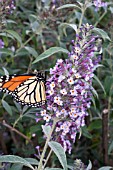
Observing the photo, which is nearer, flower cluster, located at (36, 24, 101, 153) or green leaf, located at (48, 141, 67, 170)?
green leaf, located at (48, 141, 67, 170)

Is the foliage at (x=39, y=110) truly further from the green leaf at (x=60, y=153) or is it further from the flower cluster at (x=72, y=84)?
the green leaf at (x=60, y=153)

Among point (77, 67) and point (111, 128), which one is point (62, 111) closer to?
point (77, 67)

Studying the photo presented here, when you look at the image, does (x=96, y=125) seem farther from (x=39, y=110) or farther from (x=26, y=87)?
(x=26, y=87)

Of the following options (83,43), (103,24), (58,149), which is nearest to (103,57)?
(103,24)

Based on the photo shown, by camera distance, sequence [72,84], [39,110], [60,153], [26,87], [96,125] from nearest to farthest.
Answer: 1. [60,153]
2. [72,84]
3. [26,87]
4. [39,110]
5. [96,125]

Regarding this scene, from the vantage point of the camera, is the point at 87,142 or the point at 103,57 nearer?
the point at 103,57

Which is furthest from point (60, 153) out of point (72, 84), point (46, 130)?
point (72, 84)

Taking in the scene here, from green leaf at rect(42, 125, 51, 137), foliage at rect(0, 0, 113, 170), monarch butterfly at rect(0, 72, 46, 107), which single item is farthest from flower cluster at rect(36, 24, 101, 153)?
foliage at rect(0, 0, 113, 170)

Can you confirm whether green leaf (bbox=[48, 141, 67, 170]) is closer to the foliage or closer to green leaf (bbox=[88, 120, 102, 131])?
the foliage
